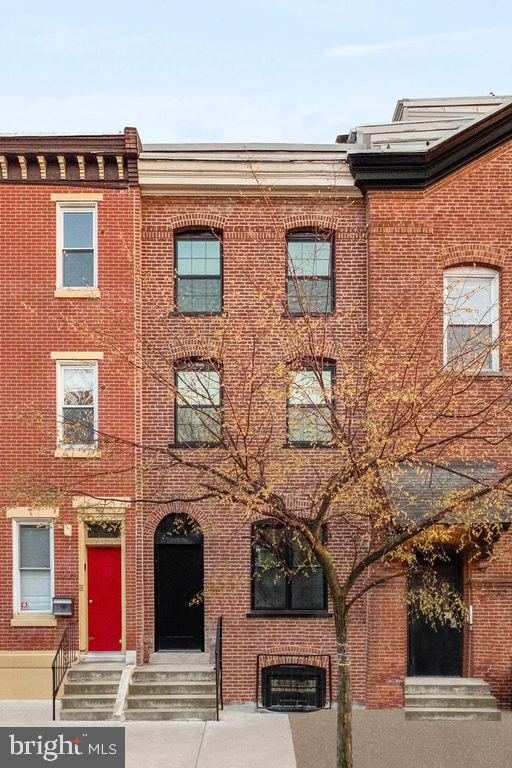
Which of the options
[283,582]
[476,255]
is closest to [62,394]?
[283,582]

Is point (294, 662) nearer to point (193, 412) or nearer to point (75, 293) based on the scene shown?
point (193, 412)

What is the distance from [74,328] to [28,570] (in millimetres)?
4661

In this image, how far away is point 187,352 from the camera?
15.0 metres

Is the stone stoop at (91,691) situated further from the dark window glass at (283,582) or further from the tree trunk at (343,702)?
the tree trunk at (343,702)

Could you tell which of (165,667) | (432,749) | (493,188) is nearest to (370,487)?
(432,749)

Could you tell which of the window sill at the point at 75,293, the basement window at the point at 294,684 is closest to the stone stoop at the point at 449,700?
the basement window at the point at 294,684

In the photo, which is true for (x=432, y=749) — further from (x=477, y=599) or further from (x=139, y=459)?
(x=139, y=459)

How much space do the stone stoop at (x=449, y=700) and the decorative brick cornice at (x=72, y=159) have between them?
424 inches

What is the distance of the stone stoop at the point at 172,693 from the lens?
1363 centimetres

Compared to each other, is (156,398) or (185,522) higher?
(156,398)

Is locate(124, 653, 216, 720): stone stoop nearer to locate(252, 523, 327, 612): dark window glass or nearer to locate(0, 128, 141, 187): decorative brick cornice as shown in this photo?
locate(252, 523, 327, 612): dark window glass

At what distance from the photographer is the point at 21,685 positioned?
14.5m

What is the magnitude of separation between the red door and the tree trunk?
5657mm

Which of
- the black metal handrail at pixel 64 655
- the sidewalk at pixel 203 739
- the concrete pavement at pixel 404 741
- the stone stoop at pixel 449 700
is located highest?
the black metal handrail at pixel 64 655
